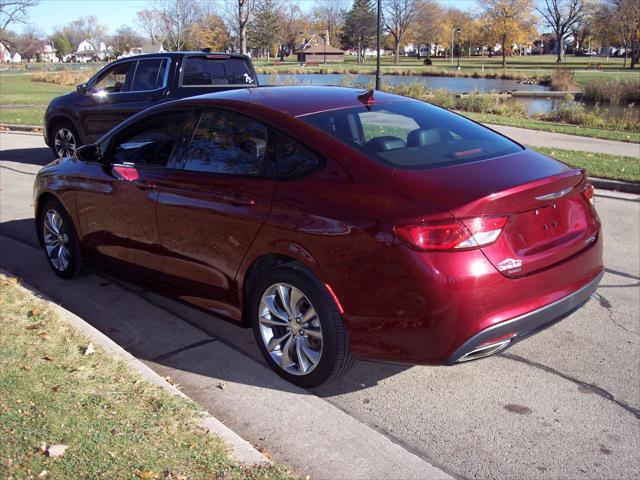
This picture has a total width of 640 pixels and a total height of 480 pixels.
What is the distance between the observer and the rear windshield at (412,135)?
3852 mm

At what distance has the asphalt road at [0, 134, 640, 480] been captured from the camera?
10.9 feet

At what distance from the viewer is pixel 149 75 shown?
34.4ft

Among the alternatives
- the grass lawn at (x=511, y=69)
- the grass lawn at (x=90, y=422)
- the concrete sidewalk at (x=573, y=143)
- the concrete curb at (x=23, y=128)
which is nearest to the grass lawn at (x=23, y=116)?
the concrete curb at (x=23, y=128)

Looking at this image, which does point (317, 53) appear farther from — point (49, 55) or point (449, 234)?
Result: point (449, 234)

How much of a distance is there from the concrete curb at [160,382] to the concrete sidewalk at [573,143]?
11.6 metres

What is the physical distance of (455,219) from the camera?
10.8 feet

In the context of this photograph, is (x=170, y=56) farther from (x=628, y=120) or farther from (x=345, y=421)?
(x=628, y=120)

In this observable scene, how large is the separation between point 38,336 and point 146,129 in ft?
5.71

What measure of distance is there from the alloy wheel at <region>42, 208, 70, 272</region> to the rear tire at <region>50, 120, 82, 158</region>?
18.7ft

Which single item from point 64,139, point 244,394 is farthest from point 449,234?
point 64,139

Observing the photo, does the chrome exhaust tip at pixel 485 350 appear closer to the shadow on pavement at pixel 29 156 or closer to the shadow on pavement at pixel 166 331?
the shadow on pavement at pixel 166 331

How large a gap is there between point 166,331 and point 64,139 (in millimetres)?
7975

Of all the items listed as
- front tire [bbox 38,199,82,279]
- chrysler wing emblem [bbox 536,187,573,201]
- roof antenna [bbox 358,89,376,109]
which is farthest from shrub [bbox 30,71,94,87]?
chrysler wing emblem [bbox 536,187,573,201]

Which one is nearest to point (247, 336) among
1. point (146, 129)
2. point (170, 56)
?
point (146, 129)
